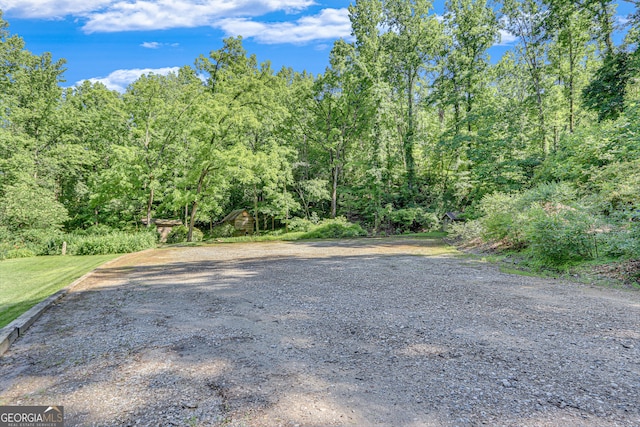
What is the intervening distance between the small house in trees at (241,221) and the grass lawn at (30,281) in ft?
49.0

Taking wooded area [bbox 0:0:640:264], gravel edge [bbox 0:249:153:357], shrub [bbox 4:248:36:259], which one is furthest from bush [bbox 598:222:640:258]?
shrub [bbox 4:248:36:259]

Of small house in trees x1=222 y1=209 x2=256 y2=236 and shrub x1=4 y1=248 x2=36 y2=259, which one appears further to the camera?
small house in trees x1=222 y1=209 x2=256 y2=236

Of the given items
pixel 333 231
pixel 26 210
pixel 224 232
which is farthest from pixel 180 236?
pixel 333 231

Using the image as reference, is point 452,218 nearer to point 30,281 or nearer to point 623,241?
point 623,241

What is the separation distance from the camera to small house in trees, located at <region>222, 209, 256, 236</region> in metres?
26.3

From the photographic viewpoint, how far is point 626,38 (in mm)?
15109

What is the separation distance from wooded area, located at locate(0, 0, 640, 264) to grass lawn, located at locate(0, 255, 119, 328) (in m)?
7.05

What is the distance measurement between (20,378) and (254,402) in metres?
Answer: 2.40

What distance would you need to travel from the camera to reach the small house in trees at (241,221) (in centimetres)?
2628

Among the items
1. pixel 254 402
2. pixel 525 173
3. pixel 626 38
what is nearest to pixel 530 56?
pixel 626 38

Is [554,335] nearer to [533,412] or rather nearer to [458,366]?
[458,366]

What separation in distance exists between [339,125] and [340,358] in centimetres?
2266

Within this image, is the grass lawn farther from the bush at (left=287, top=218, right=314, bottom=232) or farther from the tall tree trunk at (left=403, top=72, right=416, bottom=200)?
the tall tree trunk at (left=403, top=72, right=416, bottom=200)

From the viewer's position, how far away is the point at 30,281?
7.88 m
